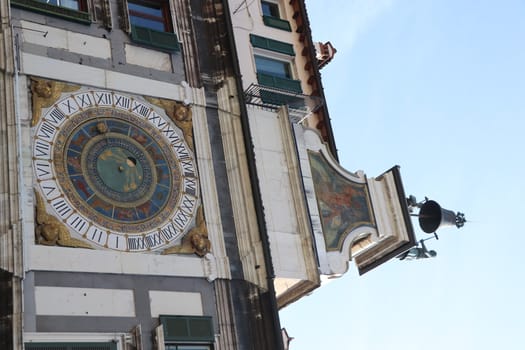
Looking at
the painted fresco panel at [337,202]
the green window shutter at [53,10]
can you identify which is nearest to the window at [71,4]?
the green window shutter at [53,10]

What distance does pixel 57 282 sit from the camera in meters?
21.9

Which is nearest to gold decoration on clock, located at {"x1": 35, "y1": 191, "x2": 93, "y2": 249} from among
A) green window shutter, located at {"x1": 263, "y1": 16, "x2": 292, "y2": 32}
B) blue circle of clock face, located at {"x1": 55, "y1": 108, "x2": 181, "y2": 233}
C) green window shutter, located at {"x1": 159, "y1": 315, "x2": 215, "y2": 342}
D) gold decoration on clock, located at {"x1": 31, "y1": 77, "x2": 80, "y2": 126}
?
blue circle of clock face, located at {"x1": 55, "y1": 108, "x2": 181, "y2": 233}

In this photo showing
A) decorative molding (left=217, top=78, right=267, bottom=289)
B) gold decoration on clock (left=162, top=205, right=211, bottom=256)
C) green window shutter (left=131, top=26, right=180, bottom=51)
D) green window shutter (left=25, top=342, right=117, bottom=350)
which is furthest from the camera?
green window shutter (left=131, top=26, right=180, bottom=51)

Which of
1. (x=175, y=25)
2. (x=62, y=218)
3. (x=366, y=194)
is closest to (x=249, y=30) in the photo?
(x=175, y=25)

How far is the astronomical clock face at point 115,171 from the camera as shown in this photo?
23.2 meters

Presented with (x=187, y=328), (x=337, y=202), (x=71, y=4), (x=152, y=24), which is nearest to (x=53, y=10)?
(x=71, y=4)

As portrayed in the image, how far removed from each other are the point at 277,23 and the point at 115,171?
1223 centimetres

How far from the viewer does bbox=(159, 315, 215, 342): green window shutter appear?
74.6ft

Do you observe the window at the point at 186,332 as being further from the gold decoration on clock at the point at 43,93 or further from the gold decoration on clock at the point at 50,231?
the gold decoration on clock at the point at 43,93

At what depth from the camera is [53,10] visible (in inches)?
1007

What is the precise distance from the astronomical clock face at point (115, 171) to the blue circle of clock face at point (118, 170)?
0.09 feet

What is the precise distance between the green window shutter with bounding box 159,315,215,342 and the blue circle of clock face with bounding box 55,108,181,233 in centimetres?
262

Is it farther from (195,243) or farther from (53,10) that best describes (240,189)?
(53,10)

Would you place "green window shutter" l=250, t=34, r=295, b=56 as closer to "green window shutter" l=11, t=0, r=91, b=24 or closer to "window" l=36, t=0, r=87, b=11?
"window" l=36, t=0, r=87, b=11
